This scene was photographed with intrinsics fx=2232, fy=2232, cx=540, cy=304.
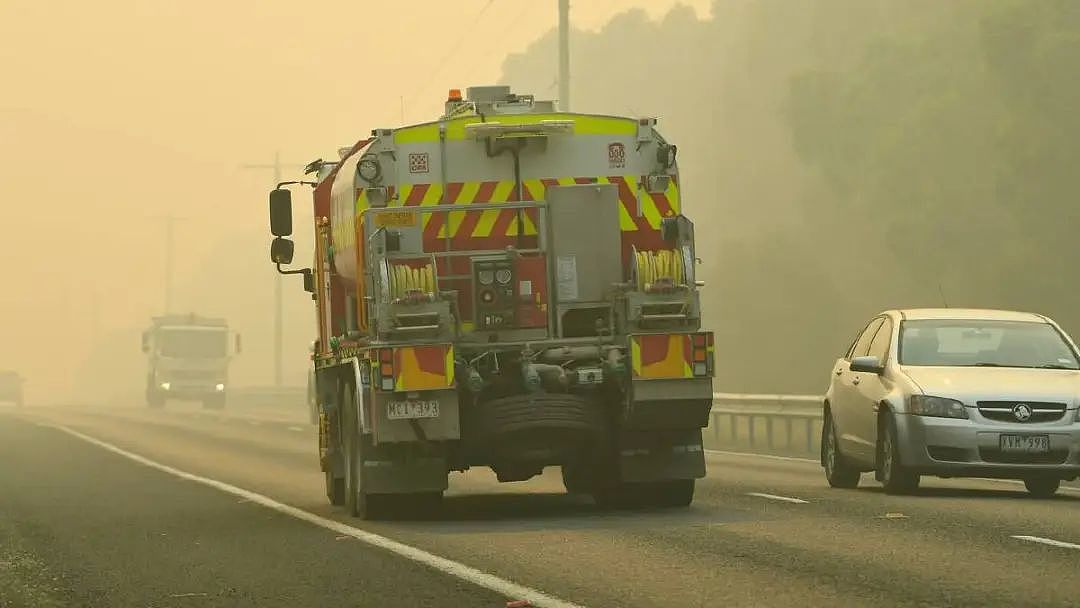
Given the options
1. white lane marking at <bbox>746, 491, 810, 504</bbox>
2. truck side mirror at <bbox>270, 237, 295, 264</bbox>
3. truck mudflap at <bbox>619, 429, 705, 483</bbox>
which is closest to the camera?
truck mudflap at <bbox>619, 429, 705, 483</bbox>

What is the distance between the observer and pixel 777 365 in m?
67.5

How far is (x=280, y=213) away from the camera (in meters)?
20.6

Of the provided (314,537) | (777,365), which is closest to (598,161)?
(314,537)

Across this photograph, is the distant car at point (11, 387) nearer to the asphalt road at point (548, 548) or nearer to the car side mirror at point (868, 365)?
the asphalt road at point (548, 548)

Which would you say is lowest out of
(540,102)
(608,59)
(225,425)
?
(225,425)

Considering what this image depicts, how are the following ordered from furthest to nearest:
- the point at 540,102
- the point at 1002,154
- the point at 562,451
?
1. the point at 1002,154
2. the point at 540,102
3. the point at 562,451

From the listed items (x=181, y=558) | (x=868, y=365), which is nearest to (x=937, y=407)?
(x=868, y=365)

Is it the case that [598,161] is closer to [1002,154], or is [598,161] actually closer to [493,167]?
[493,167]

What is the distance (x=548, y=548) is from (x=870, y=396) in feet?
18.6

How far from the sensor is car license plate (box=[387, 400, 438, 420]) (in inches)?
632

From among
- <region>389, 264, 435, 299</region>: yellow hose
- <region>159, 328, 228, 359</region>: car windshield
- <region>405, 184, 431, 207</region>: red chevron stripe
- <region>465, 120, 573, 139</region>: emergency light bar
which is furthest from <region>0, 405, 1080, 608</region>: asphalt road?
<region>159, 328, 228, 359</region>: car windshield

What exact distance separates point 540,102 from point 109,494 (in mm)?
6578

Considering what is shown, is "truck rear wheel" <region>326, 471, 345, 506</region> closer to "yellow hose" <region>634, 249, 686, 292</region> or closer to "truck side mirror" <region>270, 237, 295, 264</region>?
"truck side mirror" <region>270, 237, 295, 264</region>

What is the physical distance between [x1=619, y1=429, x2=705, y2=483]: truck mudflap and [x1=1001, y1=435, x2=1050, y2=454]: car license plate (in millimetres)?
2415
